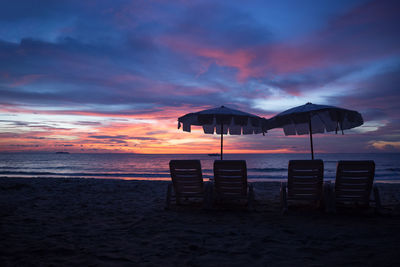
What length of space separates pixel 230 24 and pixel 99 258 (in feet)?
30.9

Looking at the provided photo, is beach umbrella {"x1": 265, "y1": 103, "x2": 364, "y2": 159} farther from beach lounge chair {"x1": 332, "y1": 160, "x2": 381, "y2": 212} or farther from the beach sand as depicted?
the beach sand

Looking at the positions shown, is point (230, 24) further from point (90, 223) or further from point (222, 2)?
point (90, 223)

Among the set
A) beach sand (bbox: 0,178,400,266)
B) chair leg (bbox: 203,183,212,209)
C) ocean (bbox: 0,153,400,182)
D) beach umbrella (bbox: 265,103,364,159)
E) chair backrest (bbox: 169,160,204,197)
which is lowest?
ocean (bbox: 0,153,400,182)

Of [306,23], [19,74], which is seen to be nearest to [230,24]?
[306,23]

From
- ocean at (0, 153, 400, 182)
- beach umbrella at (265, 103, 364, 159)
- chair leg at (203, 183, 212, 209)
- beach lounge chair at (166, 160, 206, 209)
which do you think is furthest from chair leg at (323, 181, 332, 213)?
ocean at (0, 153, 400, 182)

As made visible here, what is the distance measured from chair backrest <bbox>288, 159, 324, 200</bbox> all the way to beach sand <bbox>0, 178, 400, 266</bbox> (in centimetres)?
38

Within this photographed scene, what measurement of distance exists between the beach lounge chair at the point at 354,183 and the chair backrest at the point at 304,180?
0.37 meters

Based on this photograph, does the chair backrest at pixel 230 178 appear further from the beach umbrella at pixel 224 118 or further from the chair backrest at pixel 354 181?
the chair backrest at pixel 354 181

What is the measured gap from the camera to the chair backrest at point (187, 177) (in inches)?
218

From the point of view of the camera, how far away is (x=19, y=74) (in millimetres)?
12375

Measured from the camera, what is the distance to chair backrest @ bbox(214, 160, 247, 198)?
17.5 feet

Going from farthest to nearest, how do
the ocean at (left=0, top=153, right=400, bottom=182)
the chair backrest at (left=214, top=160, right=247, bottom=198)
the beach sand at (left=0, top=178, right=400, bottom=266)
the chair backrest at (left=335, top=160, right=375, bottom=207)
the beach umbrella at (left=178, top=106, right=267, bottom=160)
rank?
the ocean at (left=0, top=153, right=400, bottom=182), the beach umbrella at (left=178, top=106, right=267, bottom=160), the chair backrest at (left=214, top=160, right=247, bottom=198), the chair backrest at (left=335, top=160, right=375, bottom=207), the beach sand at (left=0, top=178, right=400, bottom=266)

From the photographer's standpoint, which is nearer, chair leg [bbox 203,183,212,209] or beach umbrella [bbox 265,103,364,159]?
chair leg [bbox 203,183,212,209]

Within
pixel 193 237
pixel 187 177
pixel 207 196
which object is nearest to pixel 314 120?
pixel 207 196
